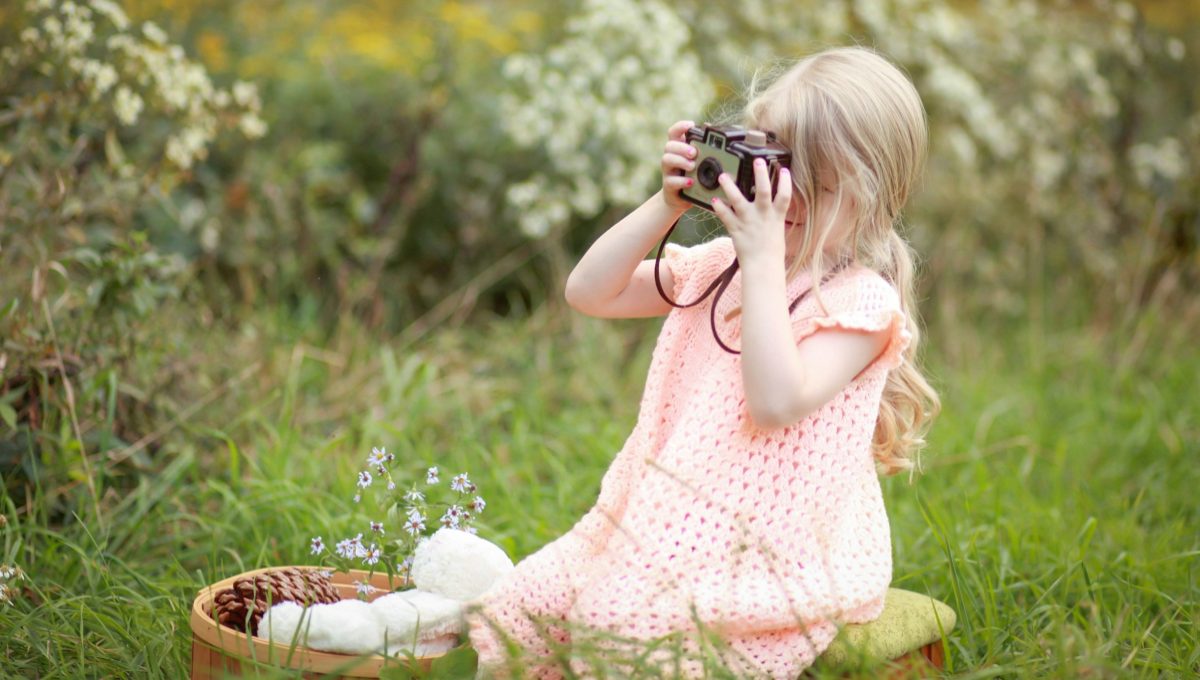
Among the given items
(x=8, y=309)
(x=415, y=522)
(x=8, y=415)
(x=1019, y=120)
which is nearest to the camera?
(x=415, y=522)

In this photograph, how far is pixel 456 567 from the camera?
191cm

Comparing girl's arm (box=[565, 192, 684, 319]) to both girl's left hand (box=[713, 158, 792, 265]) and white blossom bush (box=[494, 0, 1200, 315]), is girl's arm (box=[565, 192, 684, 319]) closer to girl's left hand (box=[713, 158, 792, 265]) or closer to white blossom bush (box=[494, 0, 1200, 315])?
girl's left hand (box=[713, 158, 792, 265])

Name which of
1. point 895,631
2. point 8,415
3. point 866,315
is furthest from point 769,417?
point 8,415

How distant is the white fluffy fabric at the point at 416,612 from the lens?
1.78 meters

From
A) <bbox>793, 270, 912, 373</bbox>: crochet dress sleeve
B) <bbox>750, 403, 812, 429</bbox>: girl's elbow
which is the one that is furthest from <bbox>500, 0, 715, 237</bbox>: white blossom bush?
<bbox>750, 403, 812, 429</bbox>: girl's elbow

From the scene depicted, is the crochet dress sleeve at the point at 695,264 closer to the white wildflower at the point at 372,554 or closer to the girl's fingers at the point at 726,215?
the girl's fingers at the point at 726,215

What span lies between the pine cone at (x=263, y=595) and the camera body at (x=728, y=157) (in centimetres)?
92

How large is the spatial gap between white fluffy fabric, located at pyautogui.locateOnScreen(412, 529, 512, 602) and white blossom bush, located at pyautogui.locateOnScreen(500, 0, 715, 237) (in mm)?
2267

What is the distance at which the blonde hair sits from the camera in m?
1.91

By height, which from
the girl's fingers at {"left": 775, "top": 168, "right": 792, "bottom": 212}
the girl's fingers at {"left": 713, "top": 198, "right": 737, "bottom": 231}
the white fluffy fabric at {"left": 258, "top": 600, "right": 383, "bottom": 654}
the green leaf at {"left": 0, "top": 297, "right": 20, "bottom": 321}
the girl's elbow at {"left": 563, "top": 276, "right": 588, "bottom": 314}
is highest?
the girl's fingers at {"left": 775, "top": 168, "right": 792, "bottom": 212}

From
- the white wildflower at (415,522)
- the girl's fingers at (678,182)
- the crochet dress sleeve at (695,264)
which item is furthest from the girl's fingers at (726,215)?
the white wildflower at (415,522)

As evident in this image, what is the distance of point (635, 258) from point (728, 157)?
289 millimetres

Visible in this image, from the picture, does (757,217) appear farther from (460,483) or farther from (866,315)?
(460,483)

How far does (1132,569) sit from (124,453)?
238cm
